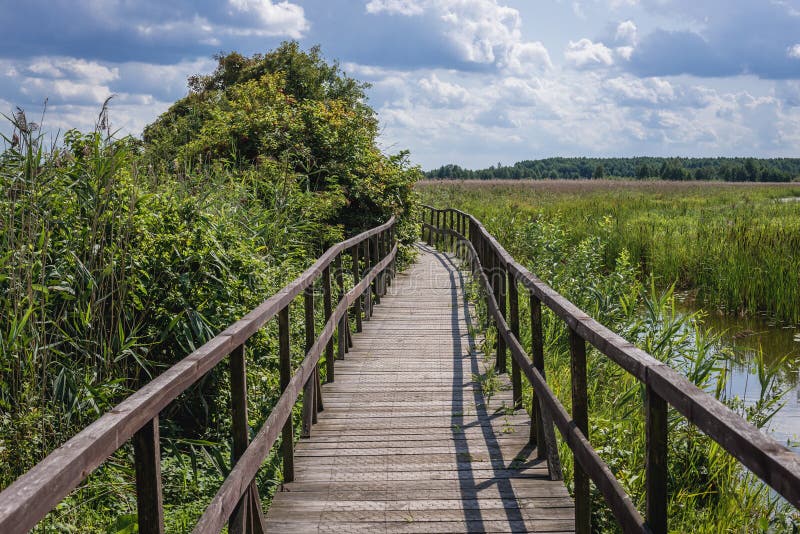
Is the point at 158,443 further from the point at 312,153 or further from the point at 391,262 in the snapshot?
the point at 312,153

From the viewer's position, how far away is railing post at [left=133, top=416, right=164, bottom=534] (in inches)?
76.3

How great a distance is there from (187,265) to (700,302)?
9586 mm

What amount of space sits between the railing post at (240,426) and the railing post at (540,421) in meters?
1.66

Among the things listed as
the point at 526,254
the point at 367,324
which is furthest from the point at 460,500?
the point at 526,254

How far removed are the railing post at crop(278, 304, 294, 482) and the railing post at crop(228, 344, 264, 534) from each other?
0.88m

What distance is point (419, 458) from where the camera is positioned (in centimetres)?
443

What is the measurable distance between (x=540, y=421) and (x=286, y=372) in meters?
1.61

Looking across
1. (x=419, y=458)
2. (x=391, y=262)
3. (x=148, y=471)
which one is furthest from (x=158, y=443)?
(x=391, y=262)

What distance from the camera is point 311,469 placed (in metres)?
4.28

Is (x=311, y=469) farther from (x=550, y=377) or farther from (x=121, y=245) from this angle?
(x=550, y=377)

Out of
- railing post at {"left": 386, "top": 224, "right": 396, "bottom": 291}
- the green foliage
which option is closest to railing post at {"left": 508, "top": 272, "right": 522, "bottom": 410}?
the green foliage

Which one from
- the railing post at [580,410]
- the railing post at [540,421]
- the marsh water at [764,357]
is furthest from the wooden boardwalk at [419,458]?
the marsh water at [764,357]

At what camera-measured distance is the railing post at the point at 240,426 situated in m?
2.84

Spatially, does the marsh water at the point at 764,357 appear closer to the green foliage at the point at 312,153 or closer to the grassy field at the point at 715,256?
the grassy field at the point at 715,256
